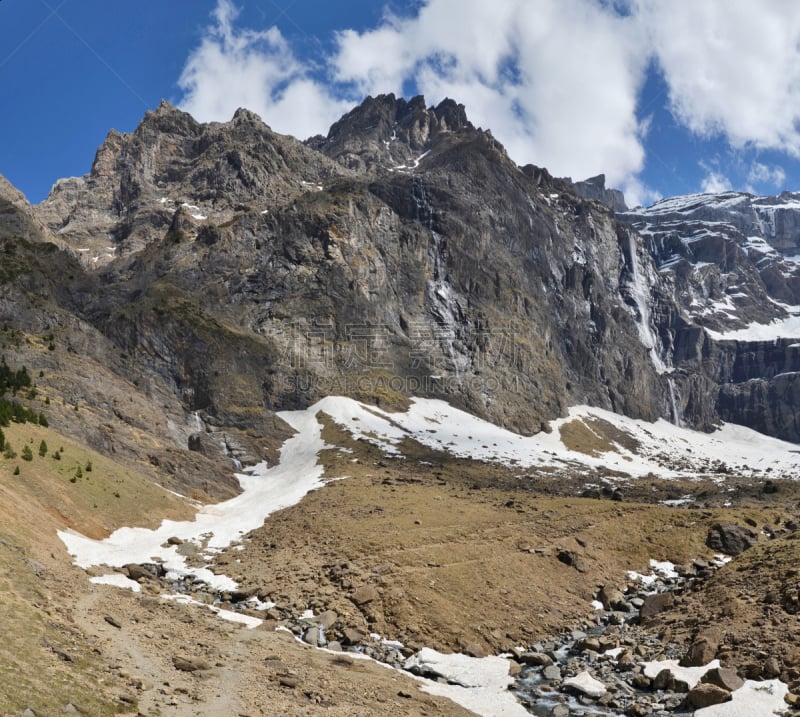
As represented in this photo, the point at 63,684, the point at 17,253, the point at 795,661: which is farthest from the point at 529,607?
the point at 17,253

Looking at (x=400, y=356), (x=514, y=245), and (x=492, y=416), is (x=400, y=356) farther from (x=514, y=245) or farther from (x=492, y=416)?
(x=514, y=245)

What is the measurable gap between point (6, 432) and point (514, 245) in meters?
172

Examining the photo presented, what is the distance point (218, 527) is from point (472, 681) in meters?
30.4

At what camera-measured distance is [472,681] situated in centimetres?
2314

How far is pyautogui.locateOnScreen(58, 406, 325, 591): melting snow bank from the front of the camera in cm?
3475

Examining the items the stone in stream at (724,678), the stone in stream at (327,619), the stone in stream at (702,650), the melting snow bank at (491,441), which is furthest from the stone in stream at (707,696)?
the melting snow bank at (491,441)

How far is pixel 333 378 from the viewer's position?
389 ft

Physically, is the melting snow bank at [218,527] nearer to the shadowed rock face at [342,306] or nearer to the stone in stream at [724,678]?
the shadowed rock face at [342,306]

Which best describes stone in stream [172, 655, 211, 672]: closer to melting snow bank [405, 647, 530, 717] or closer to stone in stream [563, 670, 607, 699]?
melting snow bank [405, 647, 530, 717]

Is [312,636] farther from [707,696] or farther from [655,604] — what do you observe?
[655,604]

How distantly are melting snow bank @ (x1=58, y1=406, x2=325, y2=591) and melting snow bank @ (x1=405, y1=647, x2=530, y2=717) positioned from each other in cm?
1310

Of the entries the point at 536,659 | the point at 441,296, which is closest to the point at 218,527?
the point at 536,659

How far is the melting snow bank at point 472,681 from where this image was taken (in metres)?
20.9

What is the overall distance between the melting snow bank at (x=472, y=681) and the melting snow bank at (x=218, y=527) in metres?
13.1
